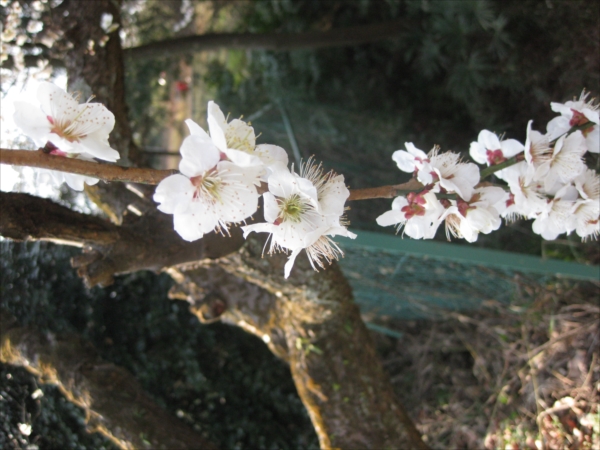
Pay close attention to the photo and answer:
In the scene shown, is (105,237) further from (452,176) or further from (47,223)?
(452,176)

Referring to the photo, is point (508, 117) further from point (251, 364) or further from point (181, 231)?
point (181, 231)

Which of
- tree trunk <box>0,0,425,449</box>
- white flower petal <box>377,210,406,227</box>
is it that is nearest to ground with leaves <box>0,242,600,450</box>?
tree trunk <box>0,0,425,449</box>

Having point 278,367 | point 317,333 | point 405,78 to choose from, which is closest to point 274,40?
point 405,78

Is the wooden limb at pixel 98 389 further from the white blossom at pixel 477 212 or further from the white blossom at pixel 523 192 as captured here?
the white blossom at pixel 523 192

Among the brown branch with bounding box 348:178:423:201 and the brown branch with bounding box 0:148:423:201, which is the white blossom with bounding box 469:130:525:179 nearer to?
the brown branch with bounding box 348:178:423:201

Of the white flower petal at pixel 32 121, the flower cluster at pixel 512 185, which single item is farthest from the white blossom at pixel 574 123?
the white flower petal at pixel 32 121

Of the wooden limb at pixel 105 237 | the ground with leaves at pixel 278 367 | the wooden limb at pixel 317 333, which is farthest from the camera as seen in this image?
the ground with leaves at pixel 278 367

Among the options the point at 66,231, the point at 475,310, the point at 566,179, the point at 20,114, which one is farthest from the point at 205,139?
the point at 475,310
